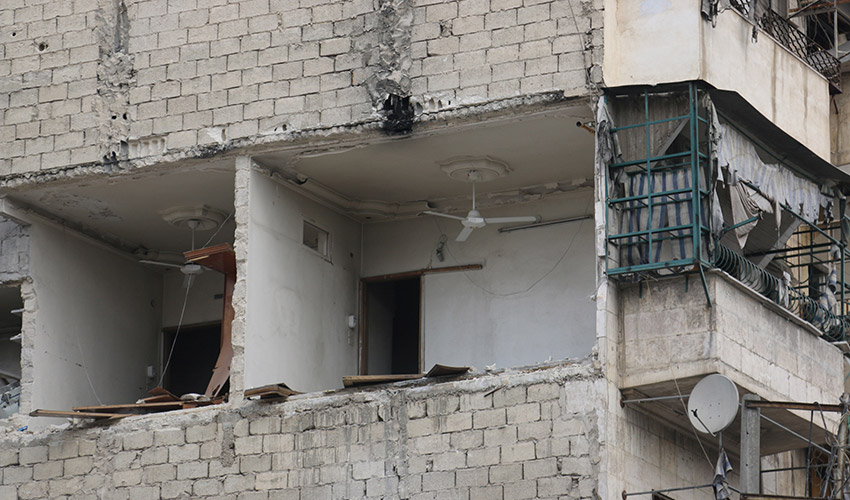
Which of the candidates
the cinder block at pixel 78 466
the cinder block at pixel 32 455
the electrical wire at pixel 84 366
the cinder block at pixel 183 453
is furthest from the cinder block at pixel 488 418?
the electrical wire at pixel 84 366

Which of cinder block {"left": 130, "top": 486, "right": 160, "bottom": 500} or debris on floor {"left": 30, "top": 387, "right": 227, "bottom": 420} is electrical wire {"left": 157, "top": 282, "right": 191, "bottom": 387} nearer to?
debris on floor {"left": 30, "top": 387, "right": 227, "bottom": 420}

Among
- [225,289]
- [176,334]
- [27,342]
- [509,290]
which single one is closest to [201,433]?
[225,289]

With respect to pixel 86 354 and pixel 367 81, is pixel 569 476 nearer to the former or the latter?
pixel 367 81

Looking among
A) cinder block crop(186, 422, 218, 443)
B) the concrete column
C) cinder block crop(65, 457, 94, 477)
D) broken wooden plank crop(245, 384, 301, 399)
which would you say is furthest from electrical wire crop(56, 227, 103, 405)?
the concrete column

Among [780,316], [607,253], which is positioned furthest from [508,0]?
[780,316]

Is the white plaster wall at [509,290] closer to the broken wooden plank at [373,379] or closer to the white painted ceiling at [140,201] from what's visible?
the broken wooden plank at [373,379]

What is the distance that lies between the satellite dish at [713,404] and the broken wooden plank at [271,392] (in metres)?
4.38

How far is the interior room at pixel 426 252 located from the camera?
19.9m

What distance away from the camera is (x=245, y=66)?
65.9ft

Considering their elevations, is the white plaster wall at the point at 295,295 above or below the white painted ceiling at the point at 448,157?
below

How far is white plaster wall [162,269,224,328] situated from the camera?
23125mm

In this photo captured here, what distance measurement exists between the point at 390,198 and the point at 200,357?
3929mm

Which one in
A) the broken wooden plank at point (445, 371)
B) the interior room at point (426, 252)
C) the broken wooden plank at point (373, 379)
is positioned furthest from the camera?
the interior room at point (426, 252)

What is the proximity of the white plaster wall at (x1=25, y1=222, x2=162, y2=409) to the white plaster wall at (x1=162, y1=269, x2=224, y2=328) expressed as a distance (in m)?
0.12
